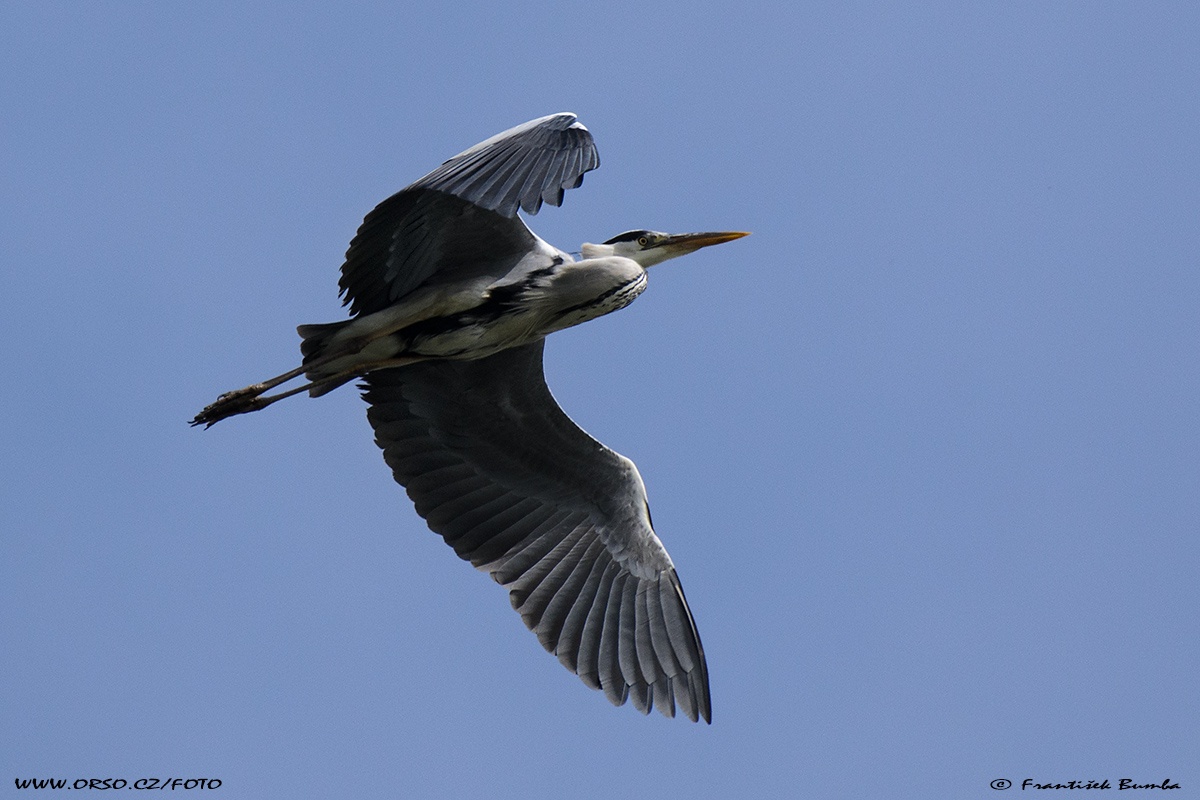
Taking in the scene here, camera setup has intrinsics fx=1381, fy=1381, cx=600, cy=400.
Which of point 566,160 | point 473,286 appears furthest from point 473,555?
point 566,160

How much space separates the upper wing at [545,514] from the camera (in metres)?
7.61

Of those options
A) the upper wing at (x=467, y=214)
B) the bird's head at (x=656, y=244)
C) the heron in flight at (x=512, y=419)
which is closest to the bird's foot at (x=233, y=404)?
the heron in flight at (x=512, y=419)

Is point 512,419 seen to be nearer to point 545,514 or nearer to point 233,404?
point 545,514

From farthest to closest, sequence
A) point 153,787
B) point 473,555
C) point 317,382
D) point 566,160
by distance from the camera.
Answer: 1. point 473,555
2. point 317,382
3. point 153,787
4. point 566,160

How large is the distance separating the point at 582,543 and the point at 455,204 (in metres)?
2.20

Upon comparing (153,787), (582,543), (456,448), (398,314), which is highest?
(398,314)

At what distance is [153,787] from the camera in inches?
268

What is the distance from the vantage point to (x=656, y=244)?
791 cm

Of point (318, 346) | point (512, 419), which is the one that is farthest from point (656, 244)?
point (318, 346)

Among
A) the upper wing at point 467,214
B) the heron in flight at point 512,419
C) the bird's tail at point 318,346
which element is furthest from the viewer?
the bird's tail at point 318,346

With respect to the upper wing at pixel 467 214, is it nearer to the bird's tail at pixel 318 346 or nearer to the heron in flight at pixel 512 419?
the heron in flight at pixel 512 419

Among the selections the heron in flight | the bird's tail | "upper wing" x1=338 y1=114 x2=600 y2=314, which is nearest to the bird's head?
the heron in flight

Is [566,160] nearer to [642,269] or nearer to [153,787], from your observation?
[642,269]

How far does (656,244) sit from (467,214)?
4.56 ft
